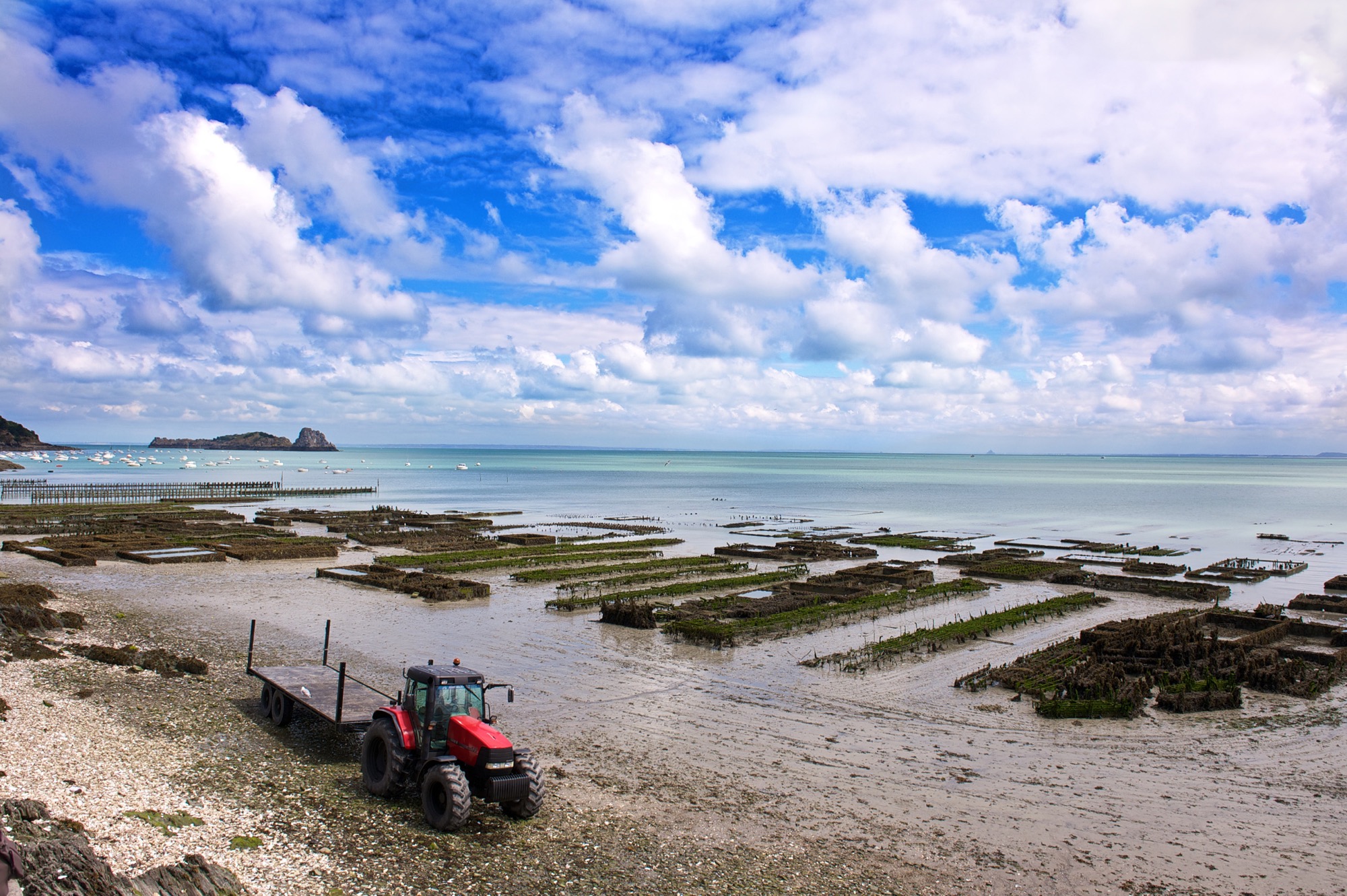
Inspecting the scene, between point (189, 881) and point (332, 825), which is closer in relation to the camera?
point (189, 881)

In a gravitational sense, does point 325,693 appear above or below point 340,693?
below

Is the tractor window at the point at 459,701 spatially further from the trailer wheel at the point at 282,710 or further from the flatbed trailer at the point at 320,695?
the trailer wheel at the point at 282,710

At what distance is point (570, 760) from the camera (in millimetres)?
17609

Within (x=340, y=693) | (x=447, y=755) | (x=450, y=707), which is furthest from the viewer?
(x=340, y=693)

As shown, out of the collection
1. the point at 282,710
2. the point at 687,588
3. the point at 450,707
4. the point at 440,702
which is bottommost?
the point at 687,588

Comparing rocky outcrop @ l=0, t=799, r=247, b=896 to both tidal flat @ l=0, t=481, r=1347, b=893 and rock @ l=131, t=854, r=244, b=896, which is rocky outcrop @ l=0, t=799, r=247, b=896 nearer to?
rock @ l=131, t=854, r=244, b=896

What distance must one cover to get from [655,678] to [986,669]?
10.6 metres

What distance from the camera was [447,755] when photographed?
47.0 ft

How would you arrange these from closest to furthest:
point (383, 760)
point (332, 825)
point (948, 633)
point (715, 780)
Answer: point (332, 825) < point (383, 760) < point (715, 780) < point (948, 633)

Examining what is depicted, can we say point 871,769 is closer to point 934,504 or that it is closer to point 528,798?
point 528,798

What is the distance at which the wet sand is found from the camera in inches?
527

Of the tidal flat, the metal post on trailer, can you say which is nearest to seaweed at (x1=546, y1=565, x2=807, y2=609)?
the tidal flat

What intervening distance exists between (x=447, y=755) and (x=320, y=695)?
549 cm

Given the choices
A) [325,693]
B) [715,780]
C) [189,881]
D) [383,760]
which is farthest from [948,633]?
[189,881]
